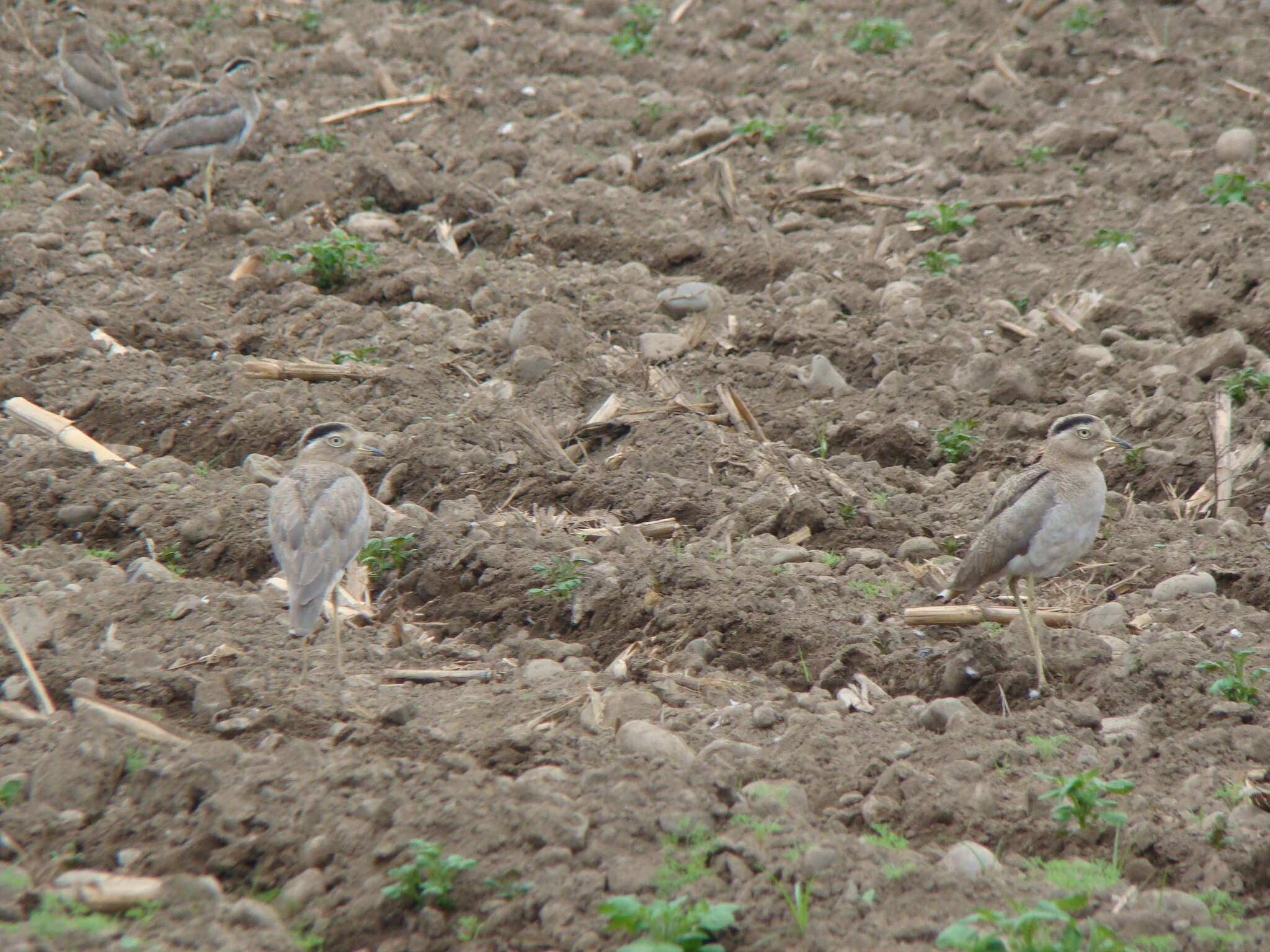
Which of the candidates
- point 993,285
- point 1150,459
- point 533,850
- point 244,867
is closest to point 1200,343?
point 1150,459

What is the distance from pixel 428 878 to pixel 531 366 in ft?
16.8

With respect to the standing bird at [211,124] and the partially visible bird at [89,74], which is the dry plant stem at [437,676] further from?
the partially visible bird at [89,74]

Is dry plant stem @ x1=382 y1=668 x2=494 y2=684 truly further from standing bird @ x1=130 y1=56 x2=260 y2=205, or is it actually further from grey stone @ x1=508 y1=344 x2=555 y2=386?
standing bird @ x1=130 y1=56 x2=260 y2=205

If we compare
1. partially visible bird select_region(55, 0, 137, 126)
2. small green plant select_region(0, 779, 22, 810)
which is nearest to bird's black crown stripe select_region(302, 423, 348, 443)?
small green plant select_region(0, 779, 22, 810)

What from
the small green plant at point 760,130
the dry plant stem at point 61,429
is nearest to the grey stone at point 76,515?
the dry plant stem at point 61,429

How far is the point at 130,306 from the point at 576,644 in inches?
216

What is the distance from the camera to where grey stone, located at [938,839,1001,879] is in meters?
4.32

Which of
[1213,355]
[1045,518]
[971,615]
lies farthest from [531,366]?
[1213,355]

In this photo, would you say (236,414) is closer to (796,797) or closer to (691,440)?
(691,440)

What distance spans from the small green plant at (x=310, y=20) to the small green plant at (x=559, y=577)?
1205 cm

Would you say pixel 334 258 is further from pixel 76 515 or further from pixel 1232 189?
pixel 1232 189

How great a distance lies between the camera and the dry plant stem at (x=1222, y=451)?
24.2ft

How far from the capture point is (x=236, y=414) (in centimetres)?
838

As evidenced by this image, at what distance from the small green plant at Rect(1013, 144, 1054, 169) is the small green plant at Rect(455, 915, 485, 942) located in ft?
32.3
